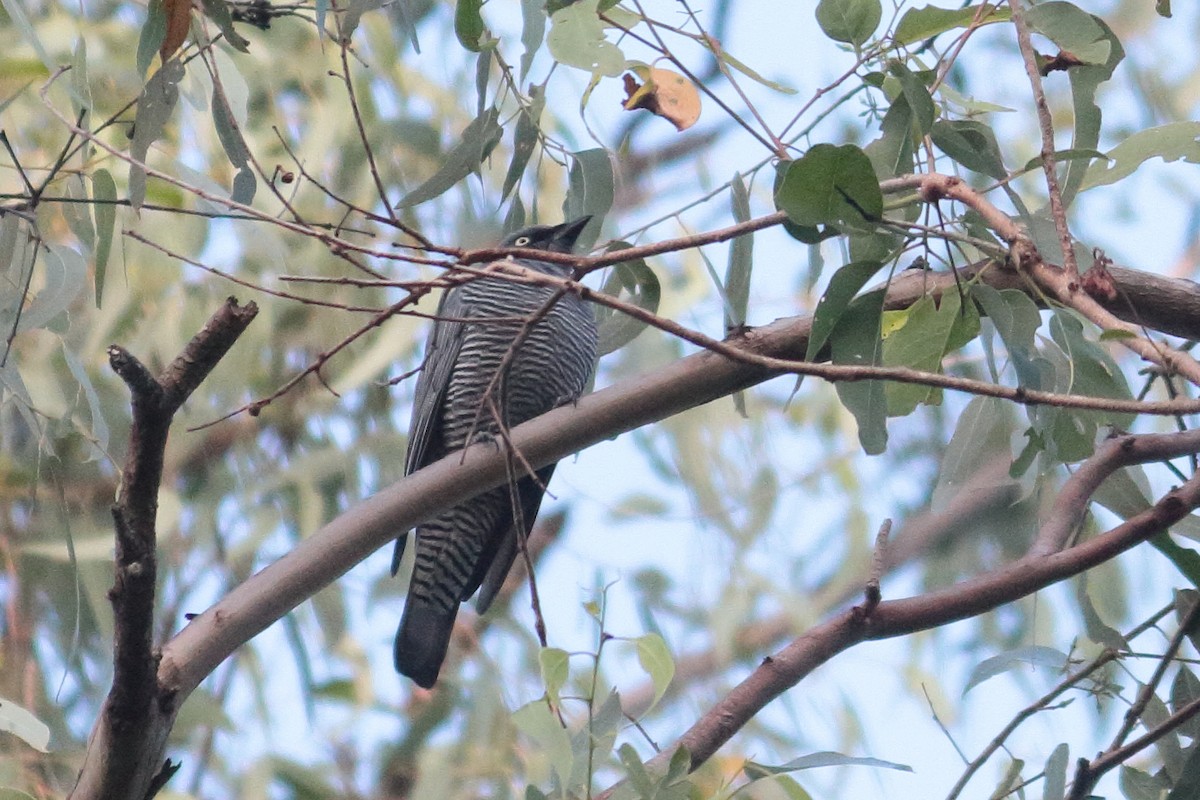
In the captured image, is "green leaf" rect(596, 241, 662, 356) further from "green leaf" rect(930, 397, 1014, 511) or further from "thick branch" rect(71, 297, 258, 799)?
"thick branch" rect(71, 297, 258, 799)

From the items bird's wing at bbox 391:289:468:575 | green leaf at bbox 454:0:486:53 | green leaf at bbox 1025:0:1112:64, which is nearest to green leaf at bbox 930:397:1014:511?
green leaf at bbox 1025:0:1112:64

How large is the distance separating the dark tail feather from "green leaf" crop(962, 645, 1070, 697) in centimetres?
126

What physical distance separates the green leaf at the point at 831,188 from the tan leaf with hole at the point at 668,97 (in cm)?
47

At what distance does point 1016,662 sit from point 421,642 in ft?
4.34

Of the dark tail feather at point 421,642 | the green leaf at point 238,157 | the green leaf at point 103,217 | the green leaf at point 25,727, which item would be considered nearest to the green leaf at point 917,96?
the green leaf at point 238,157

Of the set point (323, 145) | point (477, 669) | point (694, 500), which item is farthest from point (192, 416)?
point (694, 500)

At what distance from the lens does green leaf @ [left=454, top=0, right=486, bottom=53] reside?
1.45 meters

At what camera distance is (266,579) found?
57.6 inches

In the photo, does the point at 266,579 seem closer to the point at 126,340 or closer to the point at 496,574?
the point at 496,574

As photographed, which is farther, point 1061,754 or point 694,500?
point 694,500

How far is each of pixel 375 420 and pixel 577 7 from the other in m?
1.82

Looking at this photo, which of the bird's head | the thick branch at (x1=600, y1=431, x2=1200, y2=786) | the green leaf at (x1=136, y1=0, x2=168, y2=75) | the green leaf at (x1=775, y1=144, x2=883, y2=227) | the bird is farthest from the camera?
the bird's head

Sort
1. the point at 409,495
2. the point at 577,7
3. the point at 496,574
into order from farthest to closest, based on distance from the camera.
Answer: the point at 496,574 → the point at 409,495 → the point at 577,7

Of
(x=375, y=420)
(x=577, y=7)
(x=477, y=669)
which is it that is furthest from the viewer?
(x=477, y=669)
